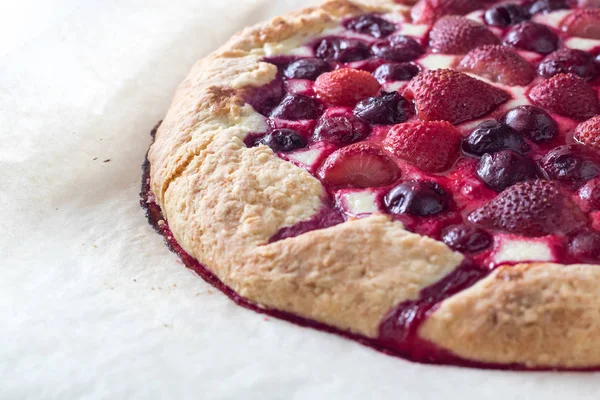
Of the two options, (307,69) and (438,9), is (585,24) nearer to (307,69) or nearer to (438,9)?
(438,9)

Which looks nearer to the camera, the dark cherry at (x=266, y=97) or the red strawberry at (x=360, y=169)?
the red strawberry at (x=360, y=169)

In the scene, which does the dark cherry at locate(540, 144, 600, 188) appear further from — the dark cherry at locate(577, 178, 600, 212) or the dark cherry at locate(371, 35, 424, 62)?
the dark cherry at locate(371, 35, 424, 62)

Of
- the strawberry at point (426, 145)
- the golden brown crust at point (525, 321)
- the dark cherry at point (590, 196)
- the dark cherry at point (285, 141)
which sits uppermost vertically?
the dark cherry at point (285, 141)

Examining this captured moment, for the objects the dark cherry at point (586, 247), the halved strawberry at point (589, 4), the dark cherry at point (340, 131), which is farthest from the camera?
the halved strawberry at point (589, 4)

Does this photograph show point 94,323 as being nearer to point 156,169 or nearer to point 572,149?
point 156,169

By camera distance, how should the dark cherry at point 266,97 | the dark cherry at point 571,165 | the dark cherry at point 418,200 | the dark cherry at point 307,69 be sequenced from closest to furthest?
the dark cherry at point 418,200 < the dark cherry at point 571,165 < the dark cherry at point 266,97 < the dark cherry at point 307,69

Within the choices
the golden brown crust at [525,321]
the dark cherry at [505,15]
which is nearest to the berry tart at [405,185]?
the golden brown crust at [525,321]

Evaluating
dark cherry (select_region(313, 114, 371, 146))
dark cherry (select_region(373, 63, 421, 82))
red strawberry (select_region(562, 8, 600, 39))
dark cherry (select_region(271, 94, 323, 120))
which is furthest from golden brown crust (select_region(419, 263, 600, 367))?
red strawberry (select_region(562, 8, 600, 39))

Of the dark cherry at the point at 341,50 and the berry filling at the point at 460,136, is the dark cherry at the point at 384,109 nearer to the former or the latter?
the berry filling at the point at 460,136
